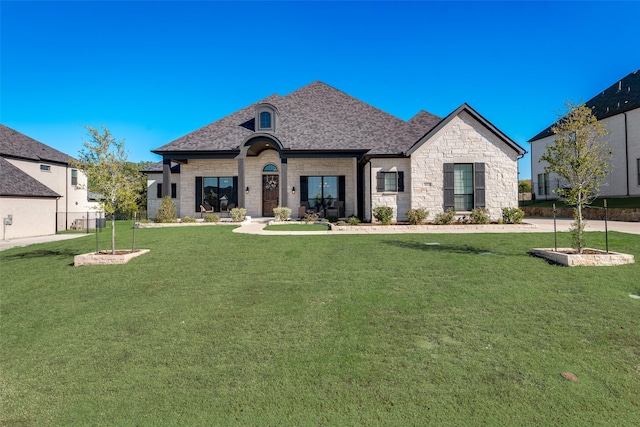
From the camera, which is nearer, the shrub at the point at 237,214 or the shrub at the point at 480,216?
the shrub at the point at 480,216

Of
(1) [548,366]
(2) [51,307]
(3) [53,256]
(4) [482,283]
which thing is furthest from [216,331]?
(3) [53,256]

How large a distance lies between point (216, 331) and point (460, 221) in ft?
49.7

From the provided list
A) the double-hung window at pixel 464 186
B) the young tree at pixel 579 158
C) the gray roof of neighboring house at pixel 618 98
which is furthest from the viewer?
the gray roof of neighboring house at pixel 618 98

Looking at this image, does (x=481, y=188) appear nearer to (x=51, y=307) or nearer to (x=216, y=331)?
(x=216, y=331)

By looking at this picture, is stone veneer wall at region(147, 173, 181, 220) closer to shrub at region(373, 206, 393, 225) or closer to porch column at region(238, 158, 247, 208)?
porch column at region(238, 158, 247, 208)


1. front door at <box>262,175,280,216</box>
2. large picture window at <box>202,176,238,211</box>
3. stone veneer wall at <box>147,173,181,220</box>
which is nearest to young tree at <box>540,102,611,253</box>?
front door at <box>262,175,280,216</box>

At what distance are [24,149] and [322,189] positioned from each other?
72.4ft

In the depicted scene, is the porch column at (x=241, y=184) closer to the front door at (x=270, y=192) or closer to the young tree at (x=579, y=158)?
the front door at (x=270, y=192)

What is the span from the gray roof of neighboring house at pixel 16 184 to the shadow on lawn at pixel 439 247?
69.5 ft

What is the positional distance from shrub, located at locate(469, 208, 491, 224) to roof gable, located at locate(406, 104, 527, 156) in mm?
3544

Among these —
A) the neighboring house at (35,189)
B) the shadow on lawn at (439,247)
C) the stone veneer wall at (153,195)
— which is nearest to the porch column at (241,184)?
the stone veneer wall at (153,195)

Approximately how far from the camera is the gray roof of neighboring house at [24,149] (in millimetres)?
23208

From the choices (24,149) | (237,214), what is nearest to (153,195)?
(24,149)

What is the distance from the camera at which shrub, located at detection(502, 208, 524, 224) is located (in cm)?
1631
